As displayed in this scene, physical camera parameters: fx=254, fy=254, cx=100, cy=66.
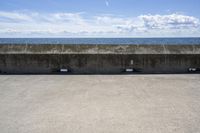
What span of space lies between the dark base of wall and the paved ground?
88.7 inches

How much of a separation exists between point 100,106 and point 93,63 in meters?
5.94

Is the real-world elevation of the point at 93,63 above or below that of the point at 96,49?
below

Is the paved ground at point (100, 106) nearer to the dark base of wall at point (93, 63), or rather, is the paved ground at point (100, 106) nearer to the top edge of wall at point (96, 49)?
the dark base of wall at point (93, 63)

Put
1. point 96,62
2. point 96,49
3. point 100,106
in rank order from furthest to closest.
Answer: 1. point 96,49
2. point 96,62
3. point 100,106

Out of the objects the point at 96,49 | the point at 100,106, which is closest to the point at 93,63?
the point at 96,49

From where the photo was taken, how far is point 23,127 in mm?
4938

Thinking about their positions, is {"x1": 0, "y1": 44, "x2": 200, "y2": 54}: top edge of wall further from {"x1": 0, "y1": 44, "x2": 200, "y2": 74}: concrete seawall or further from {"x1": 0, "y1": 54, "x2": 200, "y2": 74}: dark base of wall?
{"x1": 0, "y1": 54, "x2": 200, "y2": 74}: dark base of wall

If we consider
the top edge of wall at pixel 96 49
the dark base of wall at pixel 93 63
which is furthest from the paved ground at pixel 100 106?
the top edge of wall at pixel 96 49

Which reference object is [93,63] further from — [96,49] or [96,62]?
[96,49]

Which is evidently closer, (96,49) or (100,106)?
(100,106)

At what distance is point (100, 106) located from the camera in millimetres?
6363

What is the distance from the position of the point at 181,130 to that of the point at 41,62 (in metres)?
8.78

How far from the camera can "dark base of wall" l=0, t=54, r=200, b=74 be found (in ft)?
39.9

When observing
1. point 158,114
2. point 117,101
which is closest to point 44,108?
point 117,101
